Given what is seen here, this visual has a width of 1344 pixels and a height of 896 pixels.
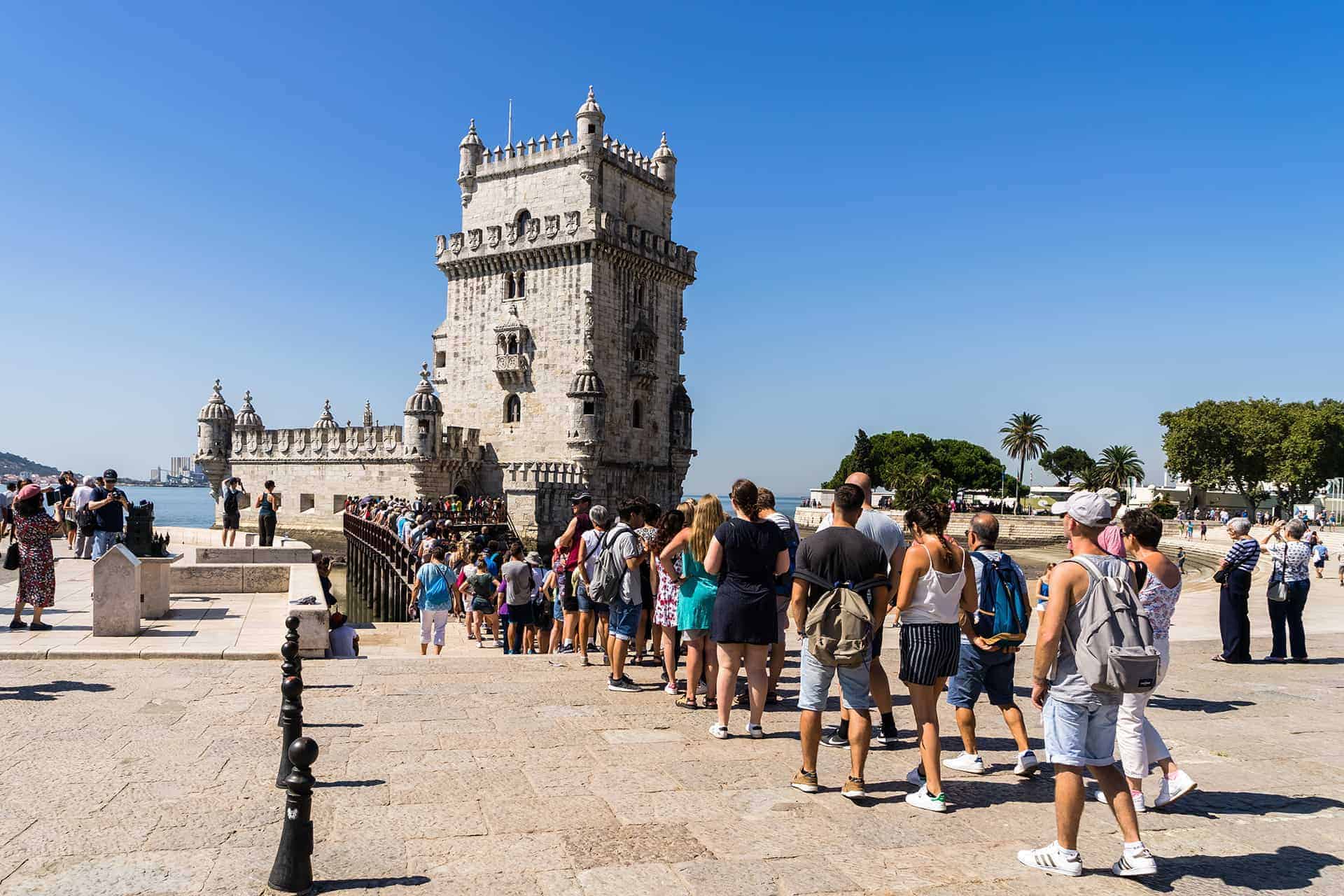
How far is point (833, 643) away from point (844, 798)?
3.26ft

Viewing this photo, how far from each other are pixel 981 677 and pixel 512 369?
3560cm

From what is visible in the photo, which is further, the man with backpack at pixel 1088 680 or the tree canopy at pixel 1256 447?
the tree canopy at pixel 1256 447

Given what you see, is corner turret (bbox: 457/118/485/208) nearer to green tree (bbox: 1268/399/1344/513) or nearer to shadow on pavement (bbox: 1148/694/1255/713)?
shadow on pavement (bbox: 1148/694/1255/713)

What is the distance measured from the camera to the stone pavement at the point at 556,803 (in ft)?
14.8

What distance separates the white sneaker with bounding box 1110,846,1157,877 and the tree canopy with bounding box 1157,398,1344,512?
242 ft

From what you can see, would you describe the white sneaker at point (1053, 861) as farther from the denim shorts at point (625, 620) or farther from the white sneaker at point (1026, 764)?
the denim shorts at point (625, 620)

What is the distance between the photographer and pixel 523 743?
6.64 metres

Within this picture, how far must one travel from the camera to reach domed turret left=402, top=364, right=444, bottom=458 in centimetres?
4000

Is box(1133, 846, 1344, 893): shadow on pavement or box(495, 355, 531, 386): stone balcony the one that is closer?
box(1133, 846, 1344, 893): shadow on pavement

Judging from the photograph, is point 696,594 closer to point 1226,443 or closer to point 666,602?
point 666,602

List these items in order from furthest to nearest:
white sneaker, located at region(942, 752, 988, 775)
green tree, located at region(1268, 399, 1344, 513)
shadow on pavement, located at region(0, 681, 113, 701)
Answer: green tree, located at region(1268, 399, 1344, 513)
shadow on pavement, located at region(0, 681, 113, 701)
white sneaker, located at region(942, 752, 988, 775)

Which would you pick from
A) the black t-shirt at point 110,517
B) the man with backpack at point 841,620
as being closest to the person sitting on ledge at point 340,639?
the black t-shirt at point 110,517

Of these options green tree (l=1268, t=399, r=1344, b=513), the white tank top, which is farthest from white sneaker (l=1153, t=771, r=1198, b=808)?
green tree (l=1268, t=399, r=1344, b=513)

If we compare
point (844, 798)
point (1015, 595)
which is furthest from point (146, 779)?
point (1015, 595)
